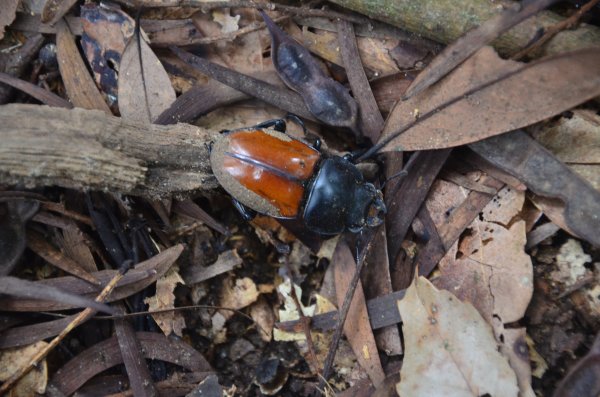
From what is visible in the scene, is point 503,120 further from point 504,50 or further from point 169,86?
point 169,86

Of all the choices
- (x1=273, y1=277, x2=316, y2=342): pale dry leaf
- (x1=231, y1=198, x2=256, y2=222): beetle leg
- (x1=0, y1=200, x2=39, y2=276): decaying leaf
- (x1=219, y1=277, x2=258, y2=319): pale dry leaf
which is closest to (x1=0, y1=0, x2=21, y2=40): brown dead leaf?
(x1=0, y1=200, x2=39, y2=276): decaying leaf

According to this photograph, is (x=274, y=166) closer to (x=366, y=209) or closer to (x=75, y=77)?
(x=366, y=209)

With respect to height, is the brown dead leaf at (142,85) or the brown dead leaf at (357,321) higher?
the brown dead leaf at (142,85)

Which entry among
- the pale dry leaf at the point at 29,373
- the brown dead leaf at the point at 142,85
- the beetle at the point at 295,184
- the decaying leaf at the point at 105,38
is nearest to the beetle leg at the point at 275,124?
the beetle at the point at 295,184

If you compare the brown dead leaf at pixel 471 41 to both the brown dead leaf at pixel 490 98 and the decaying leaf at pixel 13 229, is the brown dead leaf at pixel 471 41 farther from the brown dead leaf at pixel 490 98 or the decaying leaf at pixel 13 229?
the decaying leaf at pixel 13 229

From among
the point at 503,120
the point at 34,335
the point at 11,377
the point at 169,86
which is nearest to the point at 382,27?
the point at 503,120

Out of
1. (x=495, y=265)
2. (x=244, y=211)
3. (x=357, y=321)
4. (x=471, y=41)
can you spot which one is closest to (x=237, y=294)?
(x=244, y=211)
